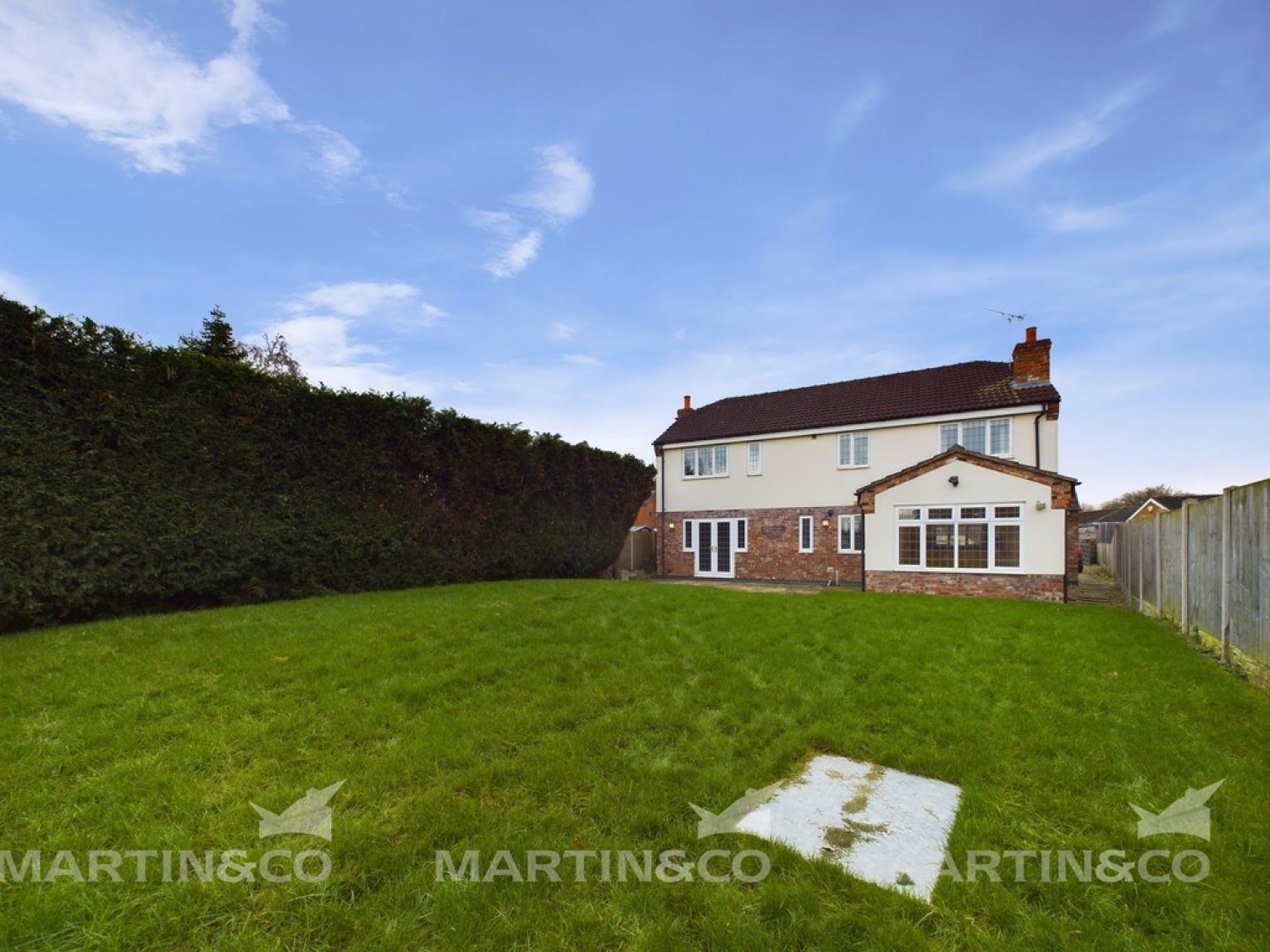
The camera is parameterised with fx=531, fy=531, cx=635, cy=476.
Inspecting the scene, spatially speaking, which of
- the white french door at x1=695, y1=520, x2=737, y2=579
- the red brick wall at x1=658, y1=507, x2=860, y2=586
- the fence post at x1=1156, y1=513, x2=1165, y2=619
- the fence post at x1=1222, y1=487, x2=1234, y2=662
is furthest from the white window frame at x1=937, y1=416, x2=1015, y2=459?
the fence post at x1=1222, y1=487, x2=1234, y2=662

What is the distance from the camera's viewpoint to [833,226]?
38.8 feet

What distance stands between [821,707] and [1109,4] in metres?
10.8

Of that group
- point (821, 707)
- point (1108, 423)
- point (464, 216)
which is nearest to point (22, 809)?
point (821, 707)

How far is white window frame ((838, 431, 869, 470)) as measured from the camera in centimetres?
1873

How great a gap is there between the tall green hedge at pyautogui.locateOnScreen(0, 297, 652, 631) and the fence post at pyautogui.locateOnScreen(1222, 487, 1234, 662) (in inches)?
502

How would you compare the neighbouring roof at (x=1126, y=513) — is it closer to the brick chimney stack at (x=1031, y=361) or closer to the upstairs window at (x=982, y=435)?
the brick chimney stack at (x=1031, y=361)

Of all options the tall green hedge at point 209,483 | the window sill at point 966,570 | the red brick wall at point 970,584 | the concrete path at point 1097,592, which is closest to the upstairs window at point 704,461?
the red brick wall at point 970,584

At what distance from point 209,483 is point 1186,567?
1502cm

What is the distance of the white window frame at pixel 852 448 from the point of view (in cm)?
1873

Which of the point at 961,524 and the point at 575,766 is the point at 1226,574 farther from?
the point at 961,524

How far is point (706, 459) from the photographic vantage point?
22.1 meters

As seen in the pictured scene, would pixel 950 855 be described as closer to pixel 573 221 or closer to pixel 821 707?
pixel 821 707

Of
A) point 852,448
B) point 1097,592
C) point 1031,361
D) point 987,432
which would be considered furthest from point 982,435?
point 1097,592

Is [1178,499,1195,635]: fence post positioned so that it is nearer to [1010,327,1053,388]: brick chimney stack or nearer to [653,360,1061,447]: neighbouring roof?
[653,360,1061,447]: neighbouring roof
